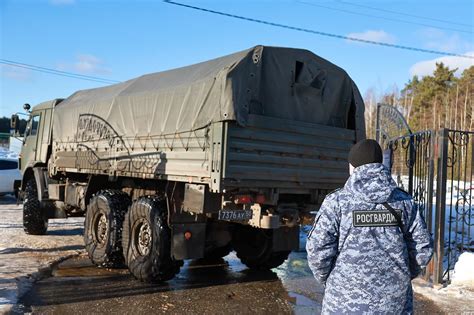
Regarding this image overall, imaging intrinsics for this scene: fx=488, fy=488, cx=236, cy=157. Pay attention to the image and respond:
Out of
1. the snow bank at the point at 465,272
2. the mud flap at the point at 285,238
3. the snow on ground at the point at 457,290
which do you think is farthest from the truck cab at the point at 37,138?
the snow bank at the point at 465,272

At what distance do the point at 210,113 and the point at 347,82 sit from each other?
7.75ft

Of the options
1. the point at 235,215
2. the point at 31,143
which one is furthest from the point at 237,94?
the point at 31,143

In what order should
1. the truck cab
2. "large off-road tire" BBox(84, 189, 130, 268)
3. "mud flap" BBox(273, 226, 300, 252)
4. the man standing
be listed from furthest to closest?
the truck cab, "large off-road tire" BBox(84, 189, 130, 268), "mud flap" BBox(273, 226, 300, 252), the man standing

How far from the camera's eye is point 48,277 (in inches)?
274

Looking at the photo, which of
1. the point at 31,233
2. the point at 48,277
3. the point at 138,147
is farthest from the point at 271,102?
the point at 31,233

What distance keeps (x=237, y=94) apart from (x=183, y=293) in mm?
2708

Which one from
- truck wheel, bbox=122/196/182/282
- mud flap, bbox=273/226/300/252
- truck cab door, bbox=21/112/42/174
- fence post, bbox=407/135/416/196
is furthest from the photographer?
truck cab door, bbox=21/112/42/174

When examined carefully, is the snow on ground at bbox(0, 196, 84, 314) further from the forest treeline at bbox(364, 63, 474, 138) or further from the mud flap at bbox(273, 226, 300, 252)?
the forest treeline at bbox(364, 63, 474, 138)

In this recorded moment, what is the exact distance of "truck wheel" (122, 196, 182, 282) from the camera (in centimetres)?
641

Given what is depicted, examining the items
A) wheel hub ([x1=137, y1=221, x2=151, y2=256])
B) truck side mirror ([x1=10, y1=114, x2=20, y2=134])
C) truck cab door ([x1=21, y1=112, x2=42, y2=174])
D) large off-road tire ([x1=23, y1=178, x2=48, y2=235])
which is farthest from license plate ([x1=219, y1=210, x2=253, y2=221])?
truck side mirror ([x1=10, y1=114, x2=20, y2=134])

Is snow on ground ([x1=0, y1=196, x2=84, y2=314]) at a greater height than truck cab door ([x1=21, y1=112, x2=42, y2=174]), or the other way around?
truck cab door ([x1=21, y1=112, x2=42, y2=174])

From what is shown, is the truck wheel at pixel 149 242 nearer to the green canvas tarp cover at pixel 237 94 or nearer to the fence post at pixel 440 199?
the green canvas tarp cover at pixel 237 94

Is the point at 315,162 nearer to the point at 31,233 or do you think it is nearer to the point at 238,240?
the point at 238,240

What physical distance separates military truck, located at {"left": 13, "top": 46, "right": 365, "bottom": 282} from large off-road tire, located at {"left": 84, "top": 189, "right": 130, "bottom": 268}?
0.02 meters
